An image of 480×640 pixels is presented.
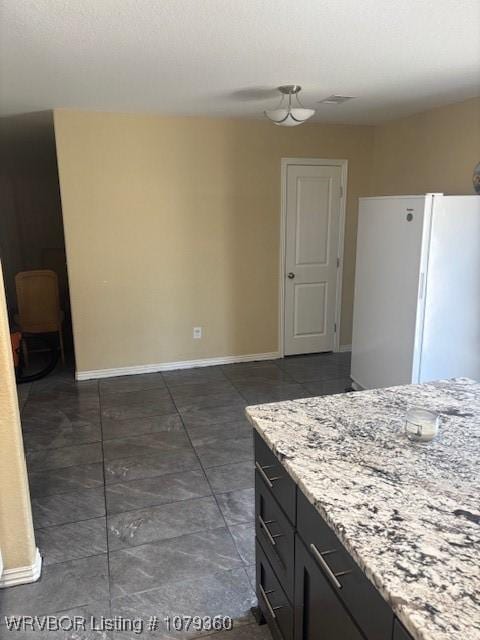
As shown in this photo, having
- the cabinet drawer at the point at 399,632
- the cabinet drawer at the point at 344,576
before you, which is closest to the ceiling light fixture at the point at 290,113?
the cabinet drawer at the point at 344,576

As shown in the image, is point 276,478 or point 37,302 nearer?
point 276,478

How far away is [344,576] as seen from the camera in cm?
102

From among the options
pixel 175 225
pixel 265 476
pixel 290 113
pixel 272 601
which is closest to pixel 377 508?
pixel 265 476

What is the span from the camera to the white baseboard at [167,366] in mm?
4422

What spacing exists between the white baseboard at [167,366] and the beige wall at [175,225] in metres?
0.05

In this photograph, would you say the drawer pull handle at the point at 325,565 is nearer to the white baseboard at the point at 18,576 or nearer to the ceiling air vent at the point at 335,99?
the white baseboard at the point at 18,576

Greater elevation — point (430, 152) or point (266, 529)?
point (430, 152)

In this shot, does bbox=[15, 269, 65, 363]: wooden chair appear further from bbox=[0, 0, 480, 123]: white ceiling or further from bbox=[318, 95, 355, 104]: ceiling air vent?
bbox=[318, 95, 355, 104]: ceiling air vent

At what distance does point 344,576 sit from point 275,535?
0.50 metres

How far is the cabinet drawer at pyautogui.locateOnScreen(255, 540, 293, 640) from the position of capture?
1.45m

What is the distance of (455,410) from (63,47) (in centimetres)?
249

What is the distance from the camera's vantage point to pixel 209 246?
14.8 ft

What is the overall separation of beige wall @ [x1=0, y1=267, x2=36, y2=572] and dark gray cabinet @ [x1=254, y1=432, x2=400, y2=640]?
992 millimetres

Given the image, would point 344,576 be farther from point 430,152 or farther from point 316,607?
point 430,152
